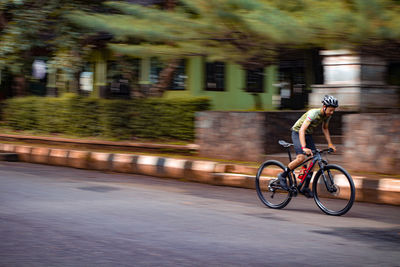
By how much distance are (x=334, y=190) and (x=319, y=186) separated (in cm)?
30

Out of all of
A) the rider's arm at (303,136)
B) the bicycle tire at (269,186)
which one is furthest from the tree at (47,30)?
the rider's arm at (303,136)

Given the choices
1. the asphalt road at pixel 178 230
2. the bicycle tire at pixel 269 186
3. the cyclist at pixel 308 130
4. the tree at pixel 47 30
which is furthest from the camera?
the tree at pixel 47 30

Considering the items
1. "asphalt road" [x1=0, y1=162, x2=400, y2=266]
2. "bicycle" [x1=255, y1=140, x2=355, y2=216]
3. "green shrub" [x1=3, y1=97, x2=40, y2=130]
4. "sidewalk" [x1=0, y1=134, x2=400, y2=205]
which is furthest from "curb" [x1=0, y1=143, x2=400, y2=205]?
"green shrub" [x1=3, y1=97, x2=40, y2=130]

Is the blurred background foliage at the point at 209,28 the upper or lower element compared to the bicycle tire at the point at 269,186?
upper

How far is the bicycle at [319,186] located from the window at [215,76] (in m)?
14.7

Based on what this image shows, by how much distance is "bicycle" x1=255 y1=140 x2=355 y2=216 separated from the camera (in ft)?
29.6

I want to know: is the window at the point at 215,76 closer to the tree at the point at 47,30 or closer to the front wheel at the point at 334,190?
the tree at the point at 47,30

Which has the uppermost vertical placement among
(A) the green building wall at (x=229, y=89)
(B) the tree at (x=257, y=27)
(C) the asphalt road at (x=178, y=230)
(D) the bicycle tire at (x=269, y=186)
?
(B) the tree at (x=257, y=27)

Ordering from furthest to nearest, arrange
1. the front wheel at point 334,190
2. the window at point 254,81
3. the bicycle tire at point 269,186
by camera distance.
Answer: the window at point 254,81 < the bicycle tire at point 269,186 < the front wheel at point 334,190

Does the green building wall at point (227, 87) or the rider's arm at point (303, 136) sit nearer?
the rider's arm at point (303, 136)

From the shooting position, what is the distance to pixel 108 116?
18.6 m

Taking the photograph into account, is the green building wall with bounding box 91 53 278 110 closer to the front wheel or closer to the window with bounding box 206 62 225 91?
the window with bounding box 206 62 225 91

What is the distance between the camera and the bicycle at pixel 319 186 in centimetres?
902

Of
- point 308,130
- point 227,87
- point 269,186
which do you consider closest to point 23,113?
point 227,87
